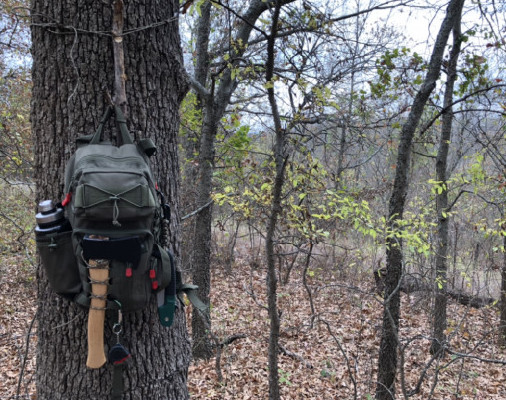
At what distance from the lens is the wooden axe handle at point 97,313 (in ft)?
4.73

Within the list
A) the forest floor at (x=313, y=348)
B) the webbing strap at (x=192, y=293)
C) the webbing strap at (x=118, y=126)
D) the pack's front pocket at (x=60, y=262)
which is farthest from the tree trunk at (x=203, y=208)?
the pack's front pocket at (x=60, y=262)

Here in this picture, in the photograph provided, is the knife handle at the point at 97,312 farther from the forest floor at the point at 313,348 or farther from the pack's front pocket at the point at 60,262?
the forest floor at the point at 313,348

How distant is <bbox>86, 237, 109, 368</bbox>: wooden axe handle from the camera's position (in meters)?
1.44

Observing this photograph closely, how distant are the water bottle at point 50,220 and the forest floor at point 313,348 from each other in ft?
9.51

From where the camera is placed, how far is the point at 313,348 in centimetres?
692

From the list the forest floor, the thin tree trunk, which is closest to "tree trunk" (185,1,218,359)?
the forest floor

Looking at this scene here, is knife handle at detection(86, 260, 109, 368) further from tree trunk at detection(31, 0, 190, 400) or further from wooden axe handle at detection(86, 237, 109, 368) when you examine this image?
tree trunk at detection(31, 0, 190, 400)

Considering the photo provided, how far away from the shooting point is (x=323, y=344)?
7.11m

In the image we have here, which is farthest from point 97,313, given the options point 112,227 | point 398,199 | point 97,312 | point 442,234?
point 442,234

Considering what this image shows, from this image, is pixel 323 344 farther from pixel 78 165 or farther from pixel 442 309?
pixel 78 165

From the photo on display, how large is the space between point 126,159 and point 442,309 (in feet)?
23.9

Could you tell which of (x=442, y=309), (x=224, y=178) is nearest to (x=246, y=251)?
(x=224, y=178)

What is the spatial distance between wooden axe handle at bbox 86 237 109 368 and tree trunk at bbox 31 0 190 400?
4.1 inches

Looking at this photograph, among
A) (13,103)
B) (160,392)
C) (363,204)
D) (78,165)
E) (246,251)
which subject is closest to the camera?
(78,165)
